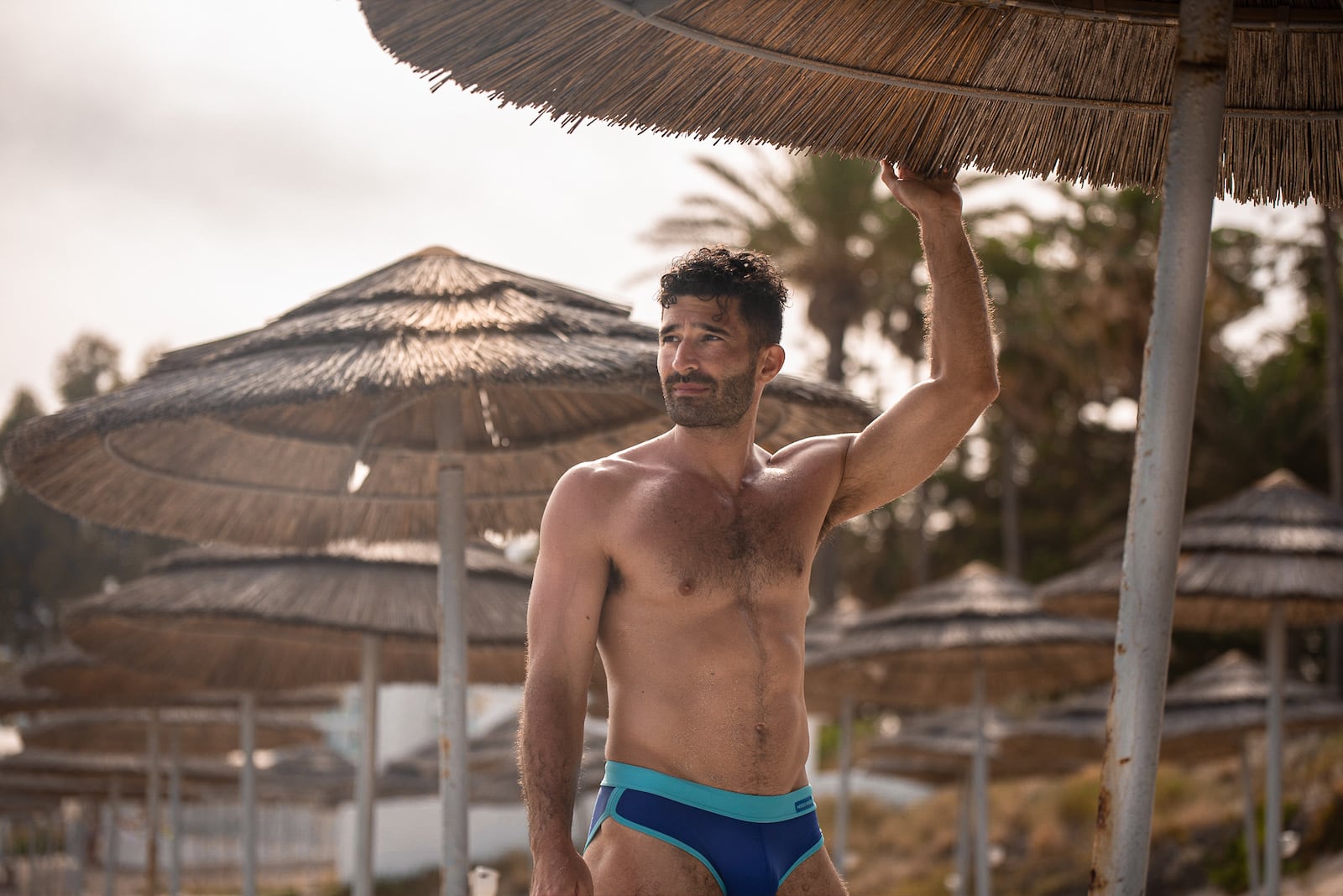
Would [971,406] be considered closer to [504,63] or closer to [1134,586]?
[1134,586]

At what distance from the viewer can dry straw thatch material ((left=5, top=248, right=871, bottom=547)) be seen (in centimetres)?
467

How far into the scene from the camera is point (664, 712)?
2.75 m

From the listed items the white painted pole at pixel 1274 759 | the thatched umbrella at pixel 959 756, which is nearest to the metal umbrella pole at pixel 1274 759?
the white painted pole at pixel 1274 759

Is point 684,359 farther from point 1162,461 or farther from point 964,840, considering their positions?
point 964,840

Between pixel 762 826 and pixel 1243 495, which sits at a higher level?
pixel 1243 495

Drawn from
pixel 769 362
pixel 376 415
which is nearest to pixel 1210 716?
pixel 376 415

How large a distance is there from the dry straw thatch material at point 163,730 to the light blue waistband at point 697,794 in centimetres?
1286

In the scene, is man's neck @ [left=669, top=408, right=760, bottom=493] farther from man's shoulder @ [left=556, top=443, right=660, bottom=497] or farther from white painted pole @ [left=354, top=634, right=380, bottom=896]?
white painted pole @ [left=354, top=634, right=380, bottom=896]

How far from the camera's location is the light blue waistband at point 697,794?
2717 millimetres

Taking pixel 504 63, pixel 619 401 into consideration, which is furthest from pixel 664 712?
pixel 619 401

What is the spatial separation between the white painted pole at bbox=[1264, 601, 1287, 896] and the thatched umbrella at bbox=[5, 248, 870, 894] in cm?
518

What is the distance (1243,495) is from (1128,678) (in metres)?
8.93

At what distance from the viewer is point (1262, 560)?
32.6ft

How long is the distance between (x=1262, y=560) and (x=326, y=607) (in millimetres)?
6316
